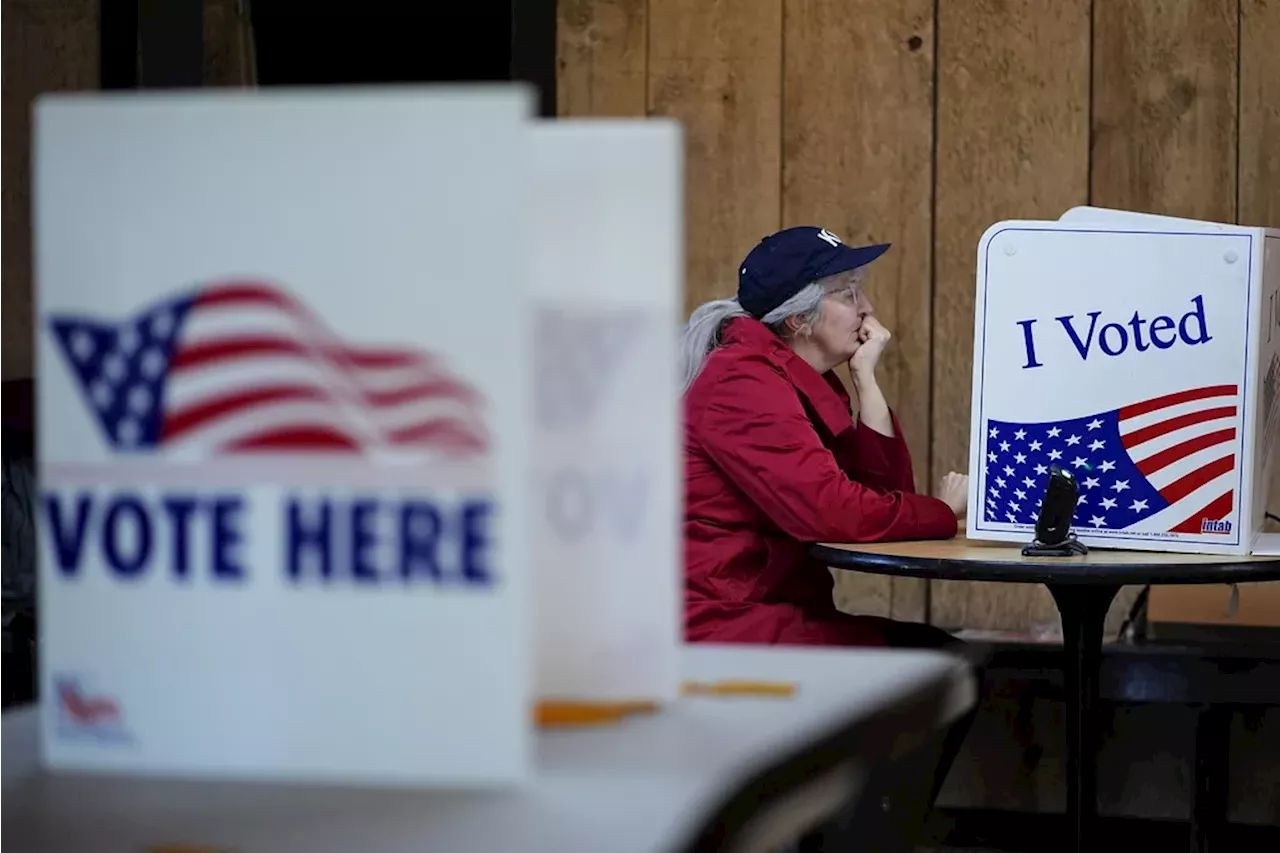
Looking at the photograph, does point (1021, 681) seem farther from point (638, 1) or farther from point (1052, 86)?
point (638, 1)

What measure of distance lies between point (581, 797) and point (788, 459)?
5.86 ft

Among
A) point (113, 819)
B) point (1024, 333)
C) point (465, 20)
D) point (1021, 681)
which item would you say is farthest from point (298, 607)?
point (465, 20)

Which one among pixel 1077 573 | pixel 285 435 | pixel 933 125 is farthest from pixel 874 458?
pixel 285 435

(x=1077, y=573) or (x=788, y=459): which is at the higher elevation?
(x=788, y=459)

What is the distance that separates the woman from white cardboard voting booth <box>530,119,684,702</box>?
5.33 ft

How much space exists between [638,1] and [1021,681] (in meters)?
1.48

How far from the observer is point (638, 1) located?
11.3ft

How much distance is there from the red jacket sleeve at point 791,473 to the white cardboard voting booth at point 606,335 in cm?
162

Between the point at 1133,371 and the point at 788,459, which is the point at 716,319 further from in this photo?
the point at 1133,371

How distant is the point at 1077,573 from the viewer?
213cm

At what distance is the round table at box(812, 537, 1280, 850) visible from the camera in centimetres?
214

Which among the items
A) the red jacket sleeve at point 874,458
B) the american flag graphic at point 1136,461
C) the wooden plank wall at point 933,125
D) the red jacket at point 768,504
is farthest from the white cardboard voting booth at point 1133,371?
the wooden plank wall at point 933,125

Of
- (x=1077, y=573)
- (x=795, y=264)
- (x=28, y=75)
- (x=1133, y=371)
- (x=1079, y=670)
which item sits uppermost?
(x=28, y=75)

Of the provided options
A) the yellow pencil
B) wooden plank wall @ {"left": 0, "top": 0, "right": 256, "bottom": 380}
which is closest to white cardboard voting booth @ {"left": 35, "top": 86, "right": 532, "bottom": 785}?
the yellow pencil
